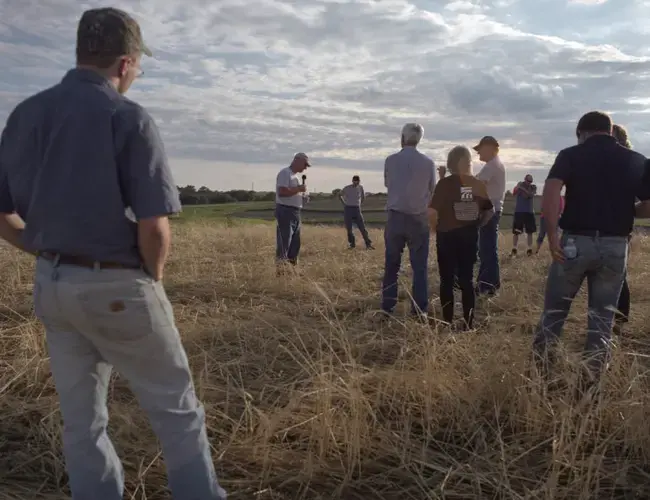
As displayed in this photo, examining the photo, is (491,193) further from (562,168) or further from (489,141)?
(562,168)

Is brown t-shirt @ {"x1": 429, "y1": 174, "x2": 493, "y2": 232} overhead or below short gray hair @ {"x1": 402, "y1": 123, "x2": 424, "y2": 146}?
below

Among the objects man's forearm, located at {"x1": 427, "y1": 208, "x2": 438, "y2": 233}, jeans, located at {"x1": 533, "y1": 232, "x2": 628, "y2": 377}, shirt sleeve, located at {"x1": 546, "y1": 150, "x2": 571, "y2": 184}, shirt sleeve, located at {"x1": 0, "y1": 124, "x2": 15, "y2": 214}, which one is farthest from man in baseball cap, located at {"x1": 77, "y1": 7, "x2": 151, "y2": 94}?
man's forearm, located at {"x1": 427, "y1": 208, "x2": 438, "y2": 233}

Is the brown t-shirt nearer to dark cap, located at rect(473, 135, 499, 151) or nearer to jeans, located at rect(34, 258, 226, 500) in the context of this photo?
dark cap, located at rect(473, 135, 499, 151)

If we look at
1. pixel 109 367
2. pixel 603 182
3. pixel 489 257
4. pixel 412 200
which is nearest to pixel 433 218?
pixel 412 200

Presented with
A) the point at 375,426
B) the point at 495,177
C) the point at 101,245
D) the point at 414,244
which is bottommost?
the point at 375,426

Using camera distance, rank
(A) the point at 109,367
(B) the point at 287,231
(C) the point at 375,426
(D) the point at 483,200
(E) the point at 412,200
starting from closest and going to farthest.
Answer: (A) the point at 109,367 < (C) the point at 375,426 < (D) the point at 483,200 < (E) the point at 412,200 < (B) the point at 287,231

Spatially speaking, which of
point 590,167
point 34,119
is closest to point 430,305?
point 590,167

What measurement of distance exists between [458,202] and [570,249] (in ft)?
5.68

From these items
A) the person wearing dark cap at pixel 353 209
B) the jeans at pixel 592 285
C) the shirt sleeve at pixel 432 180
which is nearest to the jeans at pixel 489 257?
the shirt sleeve at pixel 432 180

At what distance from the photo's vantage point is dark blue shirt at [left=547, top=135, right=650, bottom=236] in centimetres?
398

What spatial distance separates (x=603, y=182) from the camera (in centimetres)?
399

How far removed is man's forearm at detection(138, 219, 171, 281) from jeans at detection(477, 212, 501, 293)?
577cm

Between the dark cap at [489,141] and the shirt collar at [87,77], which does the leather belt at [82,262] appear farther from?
the dark cap at [489,141]

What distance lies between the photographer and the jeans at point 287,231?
29.3ft
